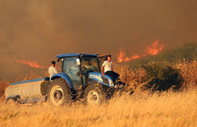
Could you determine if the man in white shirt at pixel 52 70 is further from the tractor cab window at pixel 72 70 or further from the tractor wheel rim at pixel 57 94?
the tractor wheel rim at pixel 57 94

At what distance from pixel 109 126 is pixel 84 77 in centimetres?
471

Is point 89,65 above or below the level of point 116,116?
above

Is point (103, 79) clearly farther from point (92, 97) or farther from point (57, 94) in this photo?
point (57, 94)

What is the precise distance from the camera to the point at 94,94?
10867 millimetres

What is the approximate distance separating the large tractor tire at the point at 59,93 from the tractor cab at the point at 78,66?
1.40 ft

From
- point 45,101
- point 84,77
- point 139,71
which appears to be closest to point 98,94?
point 84,77

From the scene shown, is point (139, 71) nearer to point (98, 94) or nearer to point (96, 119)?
point (98, 94)

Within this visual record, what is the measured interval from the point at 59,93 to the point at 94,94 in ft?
6.22

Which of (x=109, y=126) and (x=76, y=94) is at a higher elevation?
(x=76, y=94)

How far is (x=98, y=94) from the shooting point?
10531 mm

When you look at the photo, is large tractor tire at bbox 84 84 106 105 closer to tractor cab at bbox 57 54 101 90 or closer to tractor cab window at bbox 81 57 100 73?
tractor cab at bbox 57 54 101 90

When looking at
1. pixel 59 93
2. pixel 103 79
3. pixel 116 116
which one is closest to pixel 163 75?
pixel 103 79

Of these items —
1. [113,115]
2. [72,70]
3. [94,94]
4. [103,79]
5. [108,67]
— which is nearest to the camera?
[113,115]

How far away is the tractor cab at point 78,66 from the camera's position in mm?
11578
